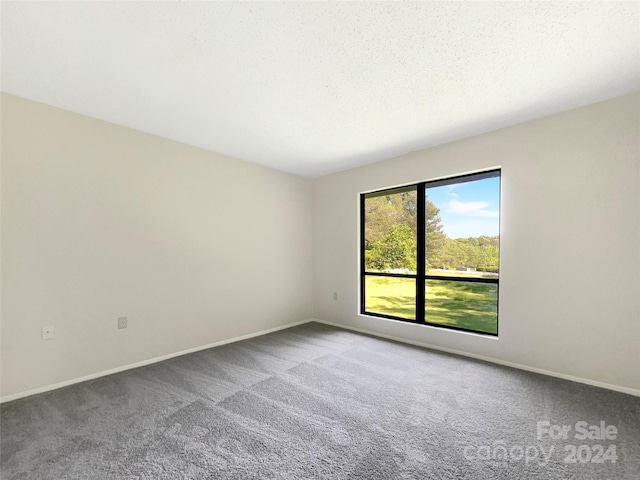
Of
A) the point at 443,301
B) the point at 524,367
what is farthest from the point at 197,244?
the point at 524,367

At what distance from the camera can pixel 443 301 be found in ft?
11.8

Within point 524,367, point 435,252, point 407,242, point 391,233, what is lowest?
point 524,367

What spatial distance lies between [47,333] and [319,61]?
3110mm

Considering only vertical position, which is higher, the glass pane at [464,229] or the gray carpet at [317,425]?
the glass pane at [464,229]

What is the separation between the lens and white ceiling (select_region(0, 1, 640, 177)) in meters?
1.47

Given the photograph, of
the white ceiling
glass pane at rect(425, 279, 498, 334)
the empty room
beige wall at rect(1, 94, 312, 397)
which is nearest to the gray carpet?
the empty room

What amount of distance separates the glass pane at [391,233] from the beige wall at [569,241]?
32.6 inches

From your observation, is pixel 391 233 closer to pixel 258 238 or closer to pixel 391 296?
pixel 391 296

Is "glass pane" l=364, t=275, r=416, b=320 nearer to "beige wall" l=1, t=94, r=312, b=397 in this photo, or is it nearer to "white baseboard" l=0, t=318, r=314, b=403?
"beige wall" l=1, t=94, r=312, b=397

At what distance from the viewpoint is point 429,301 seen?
11.8 ft

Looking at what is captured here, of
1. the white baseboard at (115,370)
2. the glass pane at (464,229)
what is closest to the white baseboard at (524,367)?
the glass pane at (464,229)

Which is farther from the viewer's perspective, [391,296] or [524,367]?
[391,296]

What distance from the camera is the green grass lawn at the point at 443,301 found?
3.20 meters

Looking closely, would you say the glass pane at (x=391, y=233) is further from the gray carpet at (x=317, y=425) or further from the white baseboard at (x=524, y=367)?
the gray carpet at (x=317, y=425)
